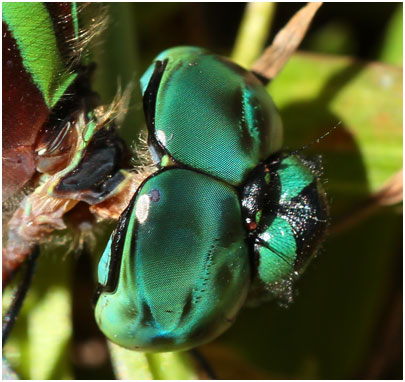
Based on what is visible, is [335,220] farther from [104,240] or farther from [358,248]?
[104,240]

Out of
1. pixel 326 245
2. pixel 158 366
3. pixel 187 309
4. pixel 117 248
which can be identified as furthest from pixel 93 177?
pixel 326 245

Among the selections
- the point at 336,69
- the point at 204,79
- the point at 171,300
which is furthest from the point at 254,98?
the point at 336,69

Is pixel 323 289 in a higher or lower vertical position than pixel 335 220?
lower

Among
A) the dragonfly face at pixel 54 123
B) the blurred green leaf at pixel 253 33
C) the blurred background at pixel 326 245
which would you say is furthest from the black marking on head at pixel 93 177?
the blurred green leaf at pixel 253 33

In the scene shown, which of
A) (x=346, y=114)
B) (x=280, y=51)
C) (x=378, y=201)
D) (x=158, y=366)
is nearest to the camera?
(x=158, y=366)

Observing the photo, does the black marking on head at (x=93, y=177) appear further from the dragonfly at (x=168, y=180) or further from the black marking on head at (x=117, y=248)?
the black marking on head at (x=117, y=248)

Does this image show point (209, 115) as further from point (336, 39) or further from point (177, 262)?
point (336, 39)

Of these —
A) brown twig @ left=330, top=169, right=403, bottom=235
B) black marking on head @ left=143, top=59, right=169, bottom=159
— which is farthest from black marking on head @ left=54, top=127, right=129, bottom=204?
brown twig @ left=330, top=169, right=403, bottom=235

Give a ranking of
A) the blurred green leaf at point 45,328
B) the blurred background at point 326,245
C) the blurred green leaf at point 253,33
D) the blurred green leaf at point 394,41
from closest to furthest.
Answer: the blurred green leaf at point 45,328 < the blurred background at point 326,245 < the blurred green leaf at point 253,33 < the blurred green leaf at point 394,41
